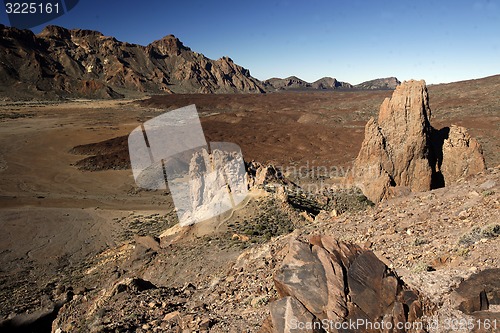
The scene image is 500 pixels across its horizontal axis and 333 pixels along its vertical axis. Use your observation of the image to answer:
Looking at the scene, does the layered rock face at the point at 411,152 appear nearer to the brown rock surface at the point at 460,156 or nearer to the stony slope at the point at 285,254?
the brown rock surface at the point at 460,156

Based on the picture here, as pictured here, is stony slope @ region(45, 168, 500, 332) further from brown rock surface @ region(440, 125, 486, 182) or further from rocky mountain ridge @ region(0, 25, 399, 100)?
rocky mountain ridge @ region(0, 25, 399, 100)

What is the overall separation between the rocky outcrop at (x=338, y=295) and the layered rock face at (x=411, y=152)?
14.7 metres

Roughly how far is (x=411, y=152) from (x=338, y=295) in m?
16.4

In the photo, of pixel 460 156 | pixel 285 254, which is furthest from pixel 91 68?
pixel 285 254

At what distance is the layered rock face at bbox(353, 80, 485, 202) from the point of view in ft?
64.7

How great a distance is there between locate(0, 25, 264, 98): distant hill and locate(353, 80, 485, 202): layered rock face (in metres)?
133

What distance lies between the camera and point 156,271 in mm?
14234

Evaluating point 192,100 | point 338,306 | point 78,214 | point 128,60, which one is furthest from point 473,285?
point 128,60

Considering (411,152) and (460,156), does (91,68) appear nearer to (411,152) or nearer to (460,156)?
(411,152)

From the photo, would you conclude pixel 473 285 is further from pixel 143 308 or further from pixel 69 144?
pixel 69 144

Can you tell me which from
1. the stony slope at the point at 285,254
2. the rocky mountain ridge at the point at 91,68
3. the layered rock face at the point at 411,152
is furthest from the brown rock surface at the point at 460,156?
the rocky mountain ridge at the point at 91,68

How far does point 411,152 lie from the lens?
789 inches

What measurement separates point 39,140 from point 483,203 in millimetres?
62127

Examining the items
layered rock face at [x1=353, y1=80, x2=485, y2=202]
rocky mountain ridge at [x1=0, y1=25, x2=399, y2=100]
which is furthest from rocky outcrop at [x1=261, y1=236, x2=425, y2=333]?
rocky mountain ridge at [x1=0, y1=25, x2=399, y2=100]
